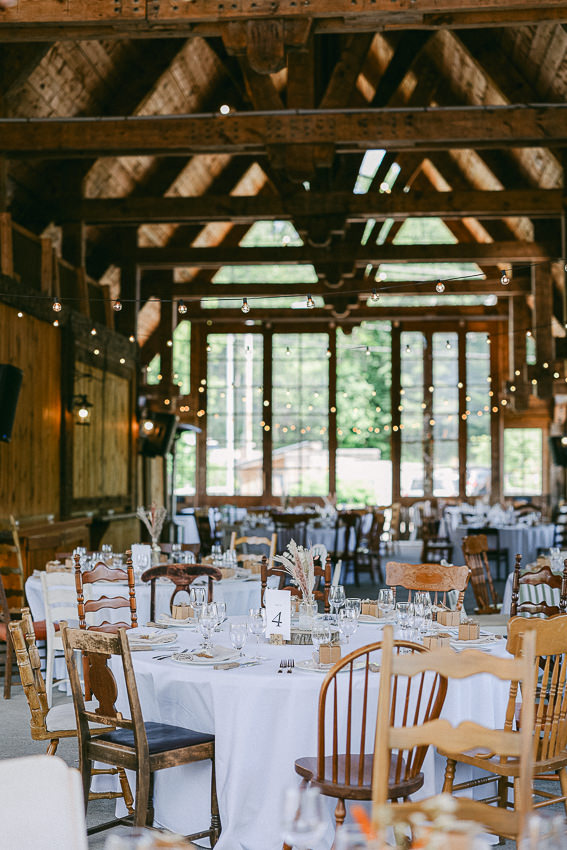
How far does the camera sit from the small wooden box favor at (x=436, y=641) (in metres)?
4.09

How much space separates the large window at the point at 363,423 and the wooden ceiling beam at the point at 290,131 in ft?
37.6

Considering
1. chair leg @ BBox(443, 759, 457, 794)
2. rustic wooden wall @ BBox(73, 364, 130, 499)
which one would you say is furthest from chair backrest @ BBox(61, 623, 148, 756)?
rustic wooden wall @ BBox(73, 364, 130, 499)

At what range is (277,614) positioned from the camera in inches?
171

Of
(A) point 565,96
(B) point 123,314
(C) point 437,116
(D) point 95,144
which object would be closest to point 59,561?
(D) point 95,144

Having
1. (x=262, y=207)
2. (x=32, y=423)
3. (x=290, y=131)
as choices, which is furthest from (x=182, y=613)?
(x=262, y=207)

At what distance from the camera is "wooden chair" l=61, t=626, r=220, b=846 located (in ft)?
11.6

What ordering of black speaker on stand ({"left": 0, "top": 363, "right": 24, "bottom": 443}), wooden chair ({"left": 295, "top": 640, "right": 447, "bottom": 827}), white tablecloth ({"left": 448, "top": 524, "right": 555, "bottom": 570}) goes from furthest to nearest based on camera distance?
white tablecloth ({"left": 448, "top": 524, "right": 555, "bottom": 570}) → black speaker on stand ({"left": 0, "top": 363, "right": 24, "bottom": 443}) → wooden chair ({"left": 295, "top": 640, "right": 447, "bottom": 827})

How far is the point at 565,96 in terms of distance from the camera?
1254cm

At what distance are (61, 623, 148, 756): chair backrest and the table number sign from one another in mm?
747

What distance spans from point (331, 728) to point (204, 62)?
12950mm

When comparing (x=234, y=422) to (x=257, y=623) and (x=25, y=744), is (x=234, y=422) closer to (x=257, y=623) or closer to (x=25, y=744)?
(x=25, y=744)

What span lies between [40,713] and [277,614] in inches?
44.5

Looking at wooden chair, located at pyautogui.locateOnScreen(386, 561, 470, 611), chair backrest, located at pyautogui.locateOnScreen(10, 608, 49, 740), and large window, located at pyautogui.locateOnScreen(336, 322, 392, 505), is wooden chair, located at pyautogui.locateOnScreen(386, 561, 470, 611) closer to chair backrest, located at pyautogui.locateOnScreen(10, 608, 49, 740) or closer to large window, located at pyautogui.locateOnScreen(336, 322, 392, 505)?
chair backrest, located at pyautogui.locateOnScreen(10, 608, 49, 740)

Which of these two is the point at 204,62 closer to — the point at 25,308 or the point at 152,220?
the point at 152,220
